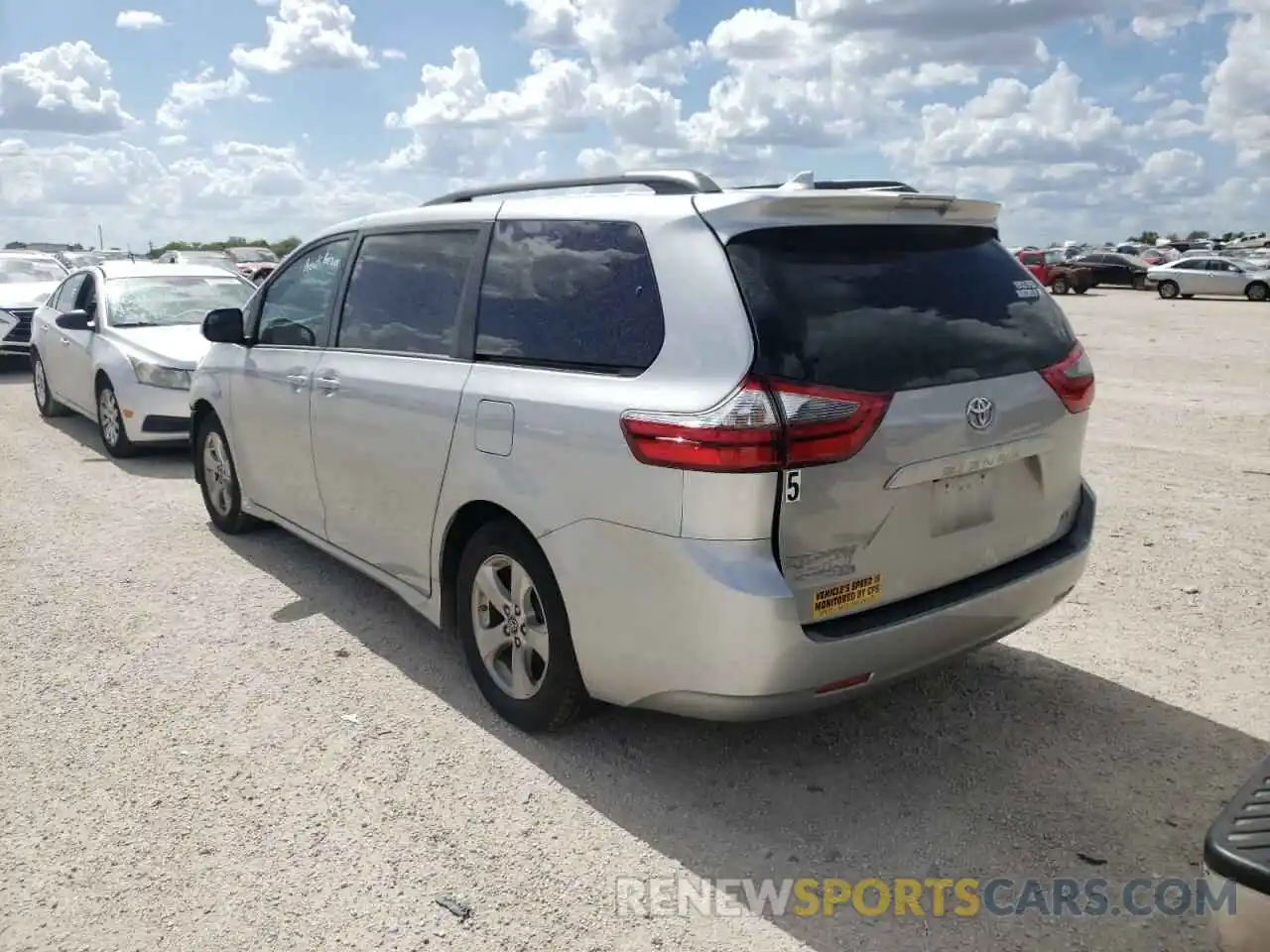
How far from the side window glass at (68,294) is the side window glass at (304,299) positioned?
6245 millimetres

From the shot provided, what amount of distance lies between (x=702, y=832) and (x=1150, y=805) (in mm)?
1431

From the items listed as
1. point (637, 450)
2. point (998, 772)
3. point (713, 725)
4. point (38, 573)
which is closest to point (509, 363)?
point (637, 450)

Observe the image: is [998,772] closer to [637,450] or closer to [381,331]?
[637,450]

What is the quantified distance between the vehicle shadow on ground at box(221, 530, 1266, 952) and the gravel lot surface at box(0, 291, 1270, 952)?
0.04ft

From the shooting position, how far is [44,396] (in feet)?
37.0

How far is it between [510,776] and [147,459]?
6666 millimetres

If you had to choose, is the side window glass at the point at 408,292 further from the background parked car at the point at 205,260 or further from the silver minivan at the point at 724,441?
the background parked car at the point at 205,260

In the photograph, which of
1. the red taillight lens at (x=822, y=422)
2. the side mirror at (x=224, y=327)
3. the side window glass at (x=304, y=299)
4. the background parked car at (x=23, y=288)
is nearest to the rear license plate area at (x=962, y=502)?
the red taillight lens at (x=822, y=422)

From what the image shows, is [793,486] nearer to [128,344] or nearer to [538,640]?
[538,640]

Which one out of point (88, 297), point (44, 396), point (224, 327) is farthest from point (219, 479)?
point (44, 396)

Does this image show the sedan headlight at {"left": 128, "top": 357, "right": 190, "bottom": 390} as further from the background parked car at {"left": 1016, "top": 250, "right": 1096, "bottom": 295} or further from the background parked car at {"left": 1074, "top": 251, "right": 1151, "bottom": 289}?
the background parked car at {"left": 1074, "top": 251, "right": 1151, "bottom": 289}

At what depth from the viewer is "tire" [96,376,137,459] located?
8727 millimetres

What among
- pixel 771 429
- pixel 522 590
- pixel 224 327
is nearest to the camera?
pixel 771 429

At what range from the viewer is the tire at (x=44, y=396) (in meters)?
11.0
